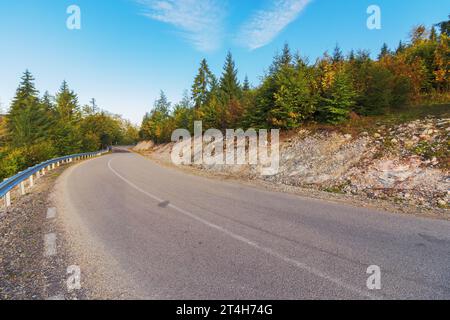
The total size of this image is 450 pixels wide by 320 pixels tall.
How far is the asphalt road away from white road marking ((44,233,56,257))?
709mm

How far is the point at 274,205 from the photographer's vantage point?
22.1 feet

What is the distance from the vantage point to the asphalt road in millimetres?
2904

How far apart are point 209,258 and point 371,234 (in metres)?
3.56

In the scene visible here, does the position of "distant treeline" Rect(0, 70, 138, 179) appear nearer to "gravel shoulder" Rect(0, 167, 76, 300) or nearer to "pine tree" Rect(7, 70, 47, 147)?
"pine tree" Rect(7, 70, 47, 147)

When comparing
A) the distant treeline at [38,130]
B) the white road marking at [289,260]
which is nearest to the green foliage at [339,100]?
the white road marking at [289,260]

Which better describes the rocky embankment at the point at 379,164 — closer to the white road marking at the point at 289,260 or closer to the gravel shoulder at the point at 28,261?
the white road marking at the point at 289,260

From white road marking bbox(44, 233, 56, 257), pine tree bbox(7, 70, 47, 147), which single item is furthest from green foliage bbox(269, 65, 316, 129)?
pine tree bbox(7, 70, 47, 147)

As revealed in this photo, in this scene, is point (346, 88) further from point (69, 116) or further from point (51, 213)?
point (69, 116)

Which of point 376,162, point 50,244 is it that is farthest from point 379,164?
point 50,244

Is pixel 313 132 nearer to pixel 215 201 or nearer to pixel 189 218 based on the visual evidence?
pixel 215 201

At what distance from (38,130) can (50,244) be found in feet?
123

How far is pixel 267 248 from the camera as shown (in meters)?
3.99

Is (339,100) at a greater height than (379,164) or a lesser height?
greater

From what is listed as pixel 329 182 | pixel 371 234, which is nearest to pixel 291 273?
pixel 371 234
